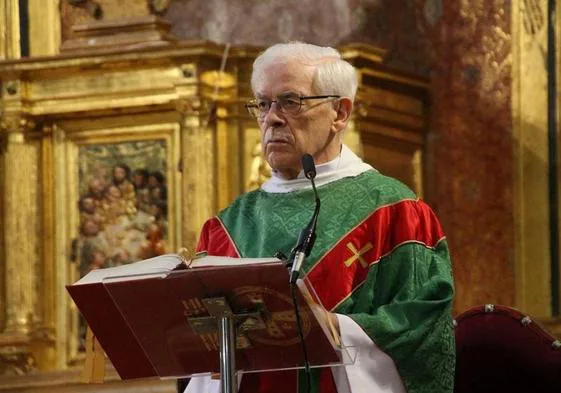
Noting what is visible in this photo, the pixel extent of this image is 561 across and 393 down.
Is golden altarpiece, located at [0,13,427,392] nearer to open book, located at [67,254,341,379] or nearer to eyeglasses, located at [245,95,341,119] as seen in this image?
eyeglasses, located at [245,95,341,119]

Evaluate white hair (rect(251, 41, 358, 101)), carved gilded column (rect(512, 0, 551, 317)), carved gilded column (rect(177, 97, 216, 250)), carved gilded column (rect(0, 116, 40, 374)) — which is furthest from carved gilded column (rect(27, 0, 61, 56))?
white hair (rect(251, 41, 358, 101))

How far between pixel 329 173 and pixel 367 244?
24cm

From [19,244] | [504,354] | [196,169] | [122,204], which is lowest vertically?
[19,244]

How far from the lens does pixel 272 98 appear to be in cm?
498

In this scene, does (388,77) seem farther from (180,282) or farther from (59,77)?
(180,282)

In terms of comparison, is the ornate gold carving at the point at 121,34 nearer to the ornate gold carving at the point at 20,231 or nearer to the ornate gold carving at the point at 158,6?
the ornate gold carving at the point at 158,6

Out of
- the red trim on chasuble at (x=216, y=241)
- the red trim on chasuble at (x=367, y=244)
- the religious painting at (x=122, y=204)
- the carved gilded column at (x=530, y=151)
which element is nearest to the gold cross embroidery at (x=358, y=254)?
the red trim on chasuble at (x=367, y=244)

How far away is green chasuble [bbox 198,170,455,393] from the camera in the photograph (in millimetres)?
4816

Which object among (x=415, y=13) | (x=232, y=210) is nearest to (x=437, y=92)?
(x=415, y=13)

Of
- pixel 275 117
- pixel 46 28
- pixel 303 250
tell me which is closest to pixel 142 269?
pixel 303 250

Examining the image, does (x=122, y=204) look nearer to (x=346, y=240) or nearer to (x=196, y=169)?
(x=196, y=169)

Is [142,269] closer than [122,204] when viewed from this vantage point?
Yes

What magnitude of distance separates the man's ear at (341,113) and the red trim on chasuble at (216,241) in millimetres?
433

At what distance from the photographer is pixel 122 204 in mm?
8570
